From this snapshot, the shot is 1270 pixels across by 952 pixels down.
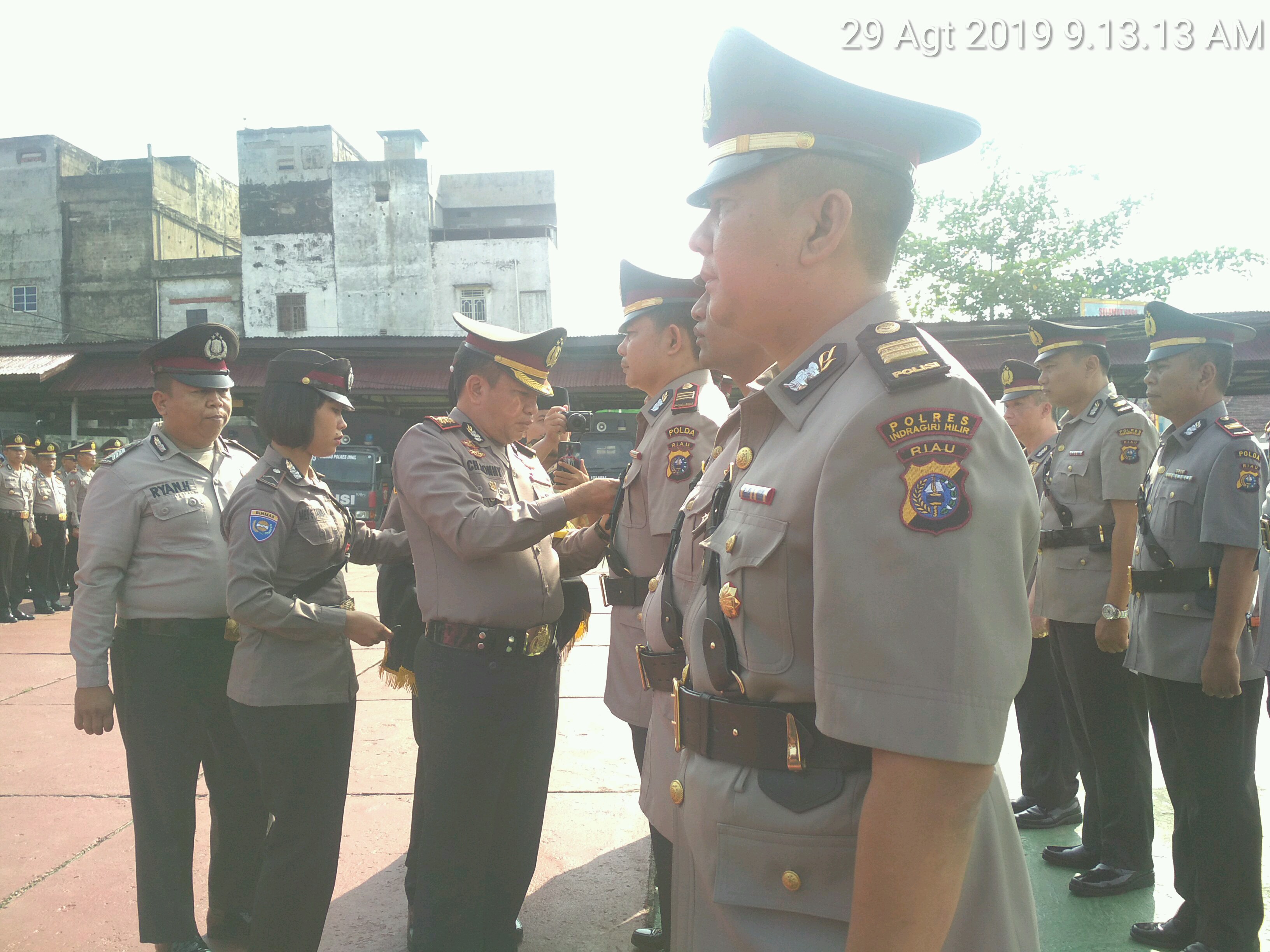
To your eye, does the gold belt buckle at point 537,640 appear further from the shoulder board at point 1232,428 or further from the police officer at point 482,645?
the shoulder board at point 1232,428

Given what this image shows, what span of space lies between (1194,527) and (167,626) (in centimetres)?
367

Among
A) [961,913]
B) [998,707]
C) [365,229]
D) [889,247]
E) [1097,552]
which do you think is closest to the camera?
[998,707]

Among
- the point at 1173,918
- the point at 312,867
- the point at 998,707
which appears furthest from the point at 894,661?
the point at 1173,918

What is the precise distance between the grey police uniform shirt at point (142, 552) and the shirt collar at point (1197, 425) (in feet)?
11.5

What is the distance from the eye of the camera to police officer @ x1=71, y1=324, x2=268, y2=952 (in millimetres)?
3000

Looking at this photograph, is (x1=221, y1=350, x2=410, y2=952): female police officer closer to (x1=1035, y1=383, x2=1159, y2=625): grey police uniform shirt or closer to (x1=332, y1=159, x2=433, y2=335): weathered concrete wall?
(x1=1035, y1=383, x2=1159, y2=625): grey police uniform shirt

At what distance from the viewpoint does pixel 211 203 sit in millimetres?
38406

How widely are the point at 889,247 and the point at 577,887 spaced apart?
3.03m

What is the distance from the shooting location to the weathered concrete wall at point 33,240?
33781 mm

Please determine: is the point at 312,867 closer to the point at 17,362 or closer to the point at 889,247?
the point at 889,247

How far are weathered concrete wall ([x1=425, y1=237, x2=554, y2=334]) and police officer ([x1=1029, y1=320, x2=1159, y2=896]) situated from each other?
29735 millimetres

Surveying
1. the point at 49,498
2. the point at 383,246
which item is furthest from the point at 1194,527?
the point at 383,246

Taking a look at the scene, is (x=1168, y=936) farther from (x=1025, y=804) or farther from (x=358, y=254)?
(x=358, y=254)

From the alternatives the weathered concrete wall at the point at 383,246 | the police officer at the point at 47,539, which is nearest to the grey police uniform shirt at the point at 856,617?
the police officer at the point at 47,539
